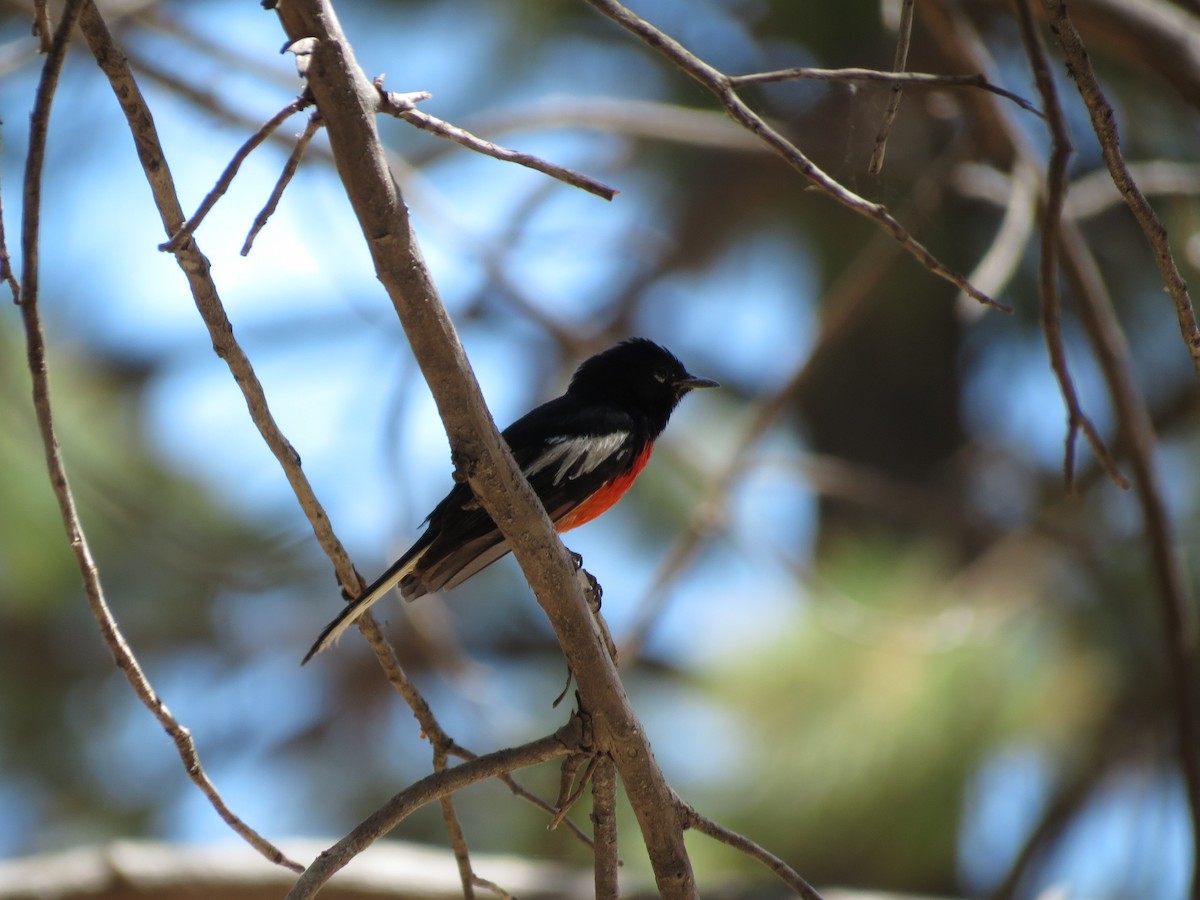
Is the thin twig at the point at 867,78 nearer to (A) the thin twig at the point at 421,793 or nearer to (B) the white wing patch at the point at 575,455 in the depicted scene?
(A) the thin twig at the point at 421,793

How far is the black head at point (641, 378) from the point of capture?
4449 millimetres

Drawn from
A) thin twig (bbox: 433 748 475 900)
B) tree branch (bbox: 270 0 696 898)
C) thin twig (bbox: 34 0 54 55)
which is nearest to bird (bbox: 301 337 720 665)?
tree branch (bbox: 270 0 696 898)

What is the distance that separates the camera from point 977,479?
8359 millimetres

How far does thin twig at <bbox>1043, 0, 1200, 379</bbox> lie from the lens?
199 centimetres

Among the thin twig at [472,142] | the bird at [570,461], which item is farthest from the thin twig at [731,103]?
the bird at [570,461]

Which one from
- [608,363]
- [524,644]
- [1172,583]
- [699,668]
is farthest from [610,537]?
[1172,583]

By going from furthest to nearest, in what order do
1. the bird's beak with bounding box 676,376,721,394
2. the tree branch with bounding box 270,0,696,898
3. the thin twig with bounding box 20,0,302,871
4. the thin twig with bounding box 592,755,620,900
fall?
the bird's beak with bounding box 676,376,721,394 → the thin twig with bounding box 592,755,620,900 → the tree branch with bounding box 270,0,696,898 → the thin twig with bounding box 20,0,302,871

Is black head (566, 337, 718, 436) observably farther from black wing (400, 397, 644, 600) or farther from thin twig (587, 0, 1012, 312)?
thin twig (587, 0, 1012, 312)

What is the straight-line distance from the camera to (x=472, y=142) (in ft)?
6.14

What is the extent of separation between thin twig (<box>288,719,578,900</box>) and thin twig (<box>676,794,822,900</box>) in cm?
28

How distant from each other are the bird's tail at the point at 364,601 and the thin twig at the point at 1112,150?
1605 mm

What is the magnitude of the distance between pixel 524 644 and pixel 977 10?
573cm

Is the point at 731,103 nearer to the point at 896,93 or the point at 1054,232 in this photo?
the point at 896,93

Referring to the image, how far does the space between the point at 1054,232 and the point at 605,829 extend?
5.32 ft
